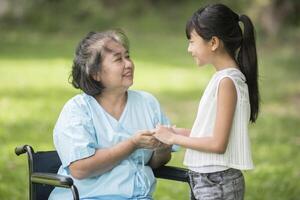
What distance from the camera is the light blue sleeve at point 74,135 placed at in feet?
12.6

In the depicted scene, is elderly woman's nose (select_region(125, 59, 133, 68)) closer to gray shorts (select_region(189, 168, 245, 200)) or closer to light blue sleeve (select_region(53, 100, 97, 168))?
light blue sleeve (select_region(53, 100, 97, 168))

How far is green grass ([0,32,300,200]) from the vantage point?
7477mm

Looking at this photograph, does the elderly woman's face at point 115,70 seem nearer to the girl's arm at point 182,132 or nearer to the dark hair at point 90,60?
the dark hair at point 90,60

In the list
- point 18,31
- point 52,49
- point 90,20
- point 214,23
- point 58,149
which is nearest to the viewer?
point 214,23

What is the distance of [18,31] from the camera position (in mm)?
24172

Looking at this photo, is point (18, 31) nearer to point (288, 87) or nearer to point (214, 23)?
point (288, 87)

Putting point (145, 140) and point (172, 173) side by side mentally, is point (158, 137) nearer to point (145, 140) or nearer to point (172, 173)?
point (145, 140)

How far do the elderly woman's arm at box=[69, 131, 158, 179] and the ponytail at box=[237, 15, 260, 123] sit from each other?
0.50 metres

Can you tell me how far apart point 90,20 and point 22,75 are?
427 inches

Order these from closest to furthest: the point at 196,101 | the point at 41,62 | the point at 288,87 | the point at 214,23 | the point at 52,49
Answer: the point at 214,23, the point at 196,101, the point at 288,87, the point at 41,62, the point at 52,49

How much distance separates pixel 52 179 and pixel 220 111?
32.1 inches

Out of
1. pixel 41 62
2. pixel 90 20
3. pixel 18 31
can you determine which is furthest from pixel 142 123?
pixel 90 20

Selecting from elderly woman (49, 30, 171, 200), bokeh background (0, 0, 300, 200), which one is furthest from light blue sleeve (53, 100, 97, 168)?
bokeh background (0, 0, 300, 200)

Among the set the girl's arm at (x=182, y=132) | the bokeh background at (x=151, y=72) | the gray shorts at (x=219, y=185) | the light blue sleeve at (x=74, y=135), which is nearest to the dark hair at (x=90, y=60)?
the light blue sleeve at (x=74, y=135)
